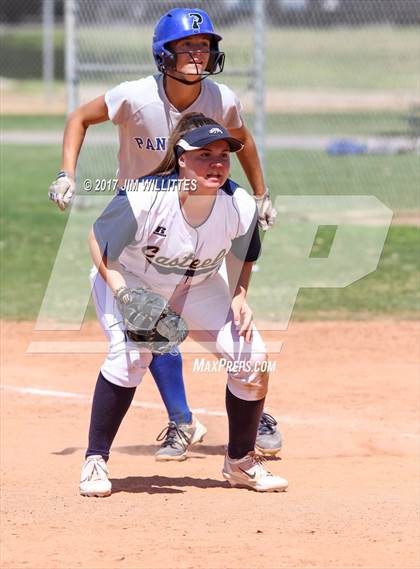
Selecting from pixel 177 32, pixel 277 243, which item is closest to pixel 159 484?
pixel 177 32

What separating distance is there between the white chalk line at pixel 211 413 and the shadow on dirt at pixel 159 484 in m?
1.31

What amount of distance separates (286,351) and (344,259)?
3515 mm

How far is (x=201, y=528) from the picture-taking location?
195 inches

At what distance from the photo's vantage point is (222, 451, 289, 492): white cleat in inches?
221

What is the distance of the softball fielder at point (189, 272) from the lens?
5.29 metres

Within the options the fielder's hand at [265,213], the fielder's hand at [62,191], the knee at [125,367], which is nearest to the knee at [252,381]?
the knee at [125,367]

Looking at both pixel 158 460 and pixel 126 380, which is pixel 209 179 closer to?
pixel 126 380

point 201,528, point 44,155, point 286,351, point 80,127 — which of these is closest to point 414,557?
point 201,528

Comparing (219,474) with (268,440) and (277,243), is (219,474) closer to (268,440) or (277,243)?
(268,440)

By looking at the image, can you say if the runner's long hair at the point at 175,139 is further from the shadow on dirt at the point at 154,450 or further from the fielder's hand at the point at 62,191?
the shadow on dirt at the point at 154,450

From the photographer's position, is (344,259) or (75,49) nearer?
(344,259)

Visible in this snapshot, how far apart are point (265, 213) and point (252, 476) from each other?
137 centimetres

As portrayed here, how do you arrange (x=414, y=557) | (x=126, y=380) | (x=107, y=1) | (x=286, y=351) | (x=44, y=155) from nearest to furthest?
(x=414, y=557)
(x=126, y=380)
(x=286, y=351)
(x=107, y=1)
(x=44, y=155)

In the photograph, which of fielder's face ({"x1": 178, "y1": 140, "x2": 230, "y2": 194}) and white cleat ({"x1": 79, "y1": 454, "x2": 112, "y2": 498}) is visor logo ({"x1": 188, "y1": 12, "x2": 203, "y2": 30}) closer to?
fielder's face ({"x1": 178, "y1": 140, "x2": 230, "y2": 194})
